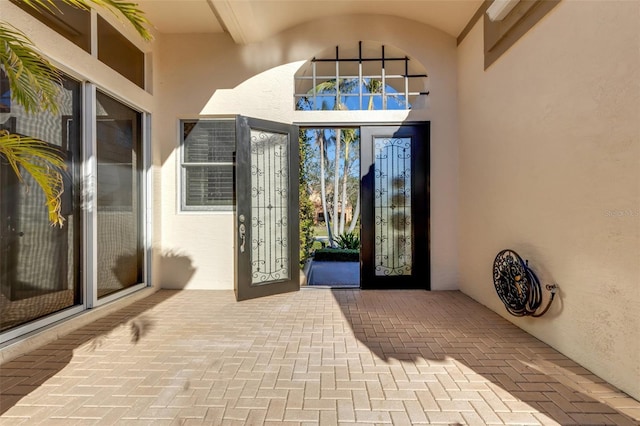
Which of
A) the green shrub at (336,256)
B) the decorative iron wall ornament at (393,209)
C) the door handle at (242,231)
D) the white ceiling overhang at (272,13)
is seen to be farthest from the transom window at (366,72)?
the green shrub at (336,256)

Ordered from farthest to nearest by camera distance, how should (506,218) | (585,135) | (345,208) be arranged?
(345,208)
(506,218)
(585,135)

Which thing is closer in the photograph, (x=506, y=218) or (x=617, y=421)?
(x=617, y=421)

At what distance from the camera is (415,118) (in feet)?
13.9

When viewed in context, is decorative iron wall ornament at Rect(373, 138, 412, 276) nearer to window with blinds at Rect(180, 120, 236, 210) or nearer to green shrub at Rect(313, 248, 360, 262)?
window with blinds at Rect(180, 120, 236, 210)

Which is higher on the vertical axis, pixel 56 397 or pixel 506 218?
pixel 506 218

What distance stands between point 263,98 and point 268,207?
63.3 inches

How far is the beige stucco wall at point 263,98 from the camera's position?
13.9 feet

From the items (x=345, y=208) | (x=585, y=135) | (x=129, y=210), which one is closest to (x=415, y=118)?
(x=585, y=135)

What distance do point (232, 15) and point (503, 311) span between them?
467 centimetres

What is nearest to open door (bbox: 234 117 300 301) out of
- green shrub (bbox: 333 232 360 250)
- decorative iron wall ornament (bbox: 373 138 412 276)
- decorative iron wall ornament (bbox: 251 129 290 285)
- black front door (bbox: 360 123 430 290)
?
decorative iron wall ornament (bbox: 251 129 290 285)

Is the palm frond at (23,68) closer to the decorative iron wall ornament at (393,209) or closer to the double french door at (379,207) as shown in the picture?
the double french door at (379,207)

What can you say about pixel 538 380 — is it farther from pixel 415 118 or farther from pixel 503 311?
pixel 415 118

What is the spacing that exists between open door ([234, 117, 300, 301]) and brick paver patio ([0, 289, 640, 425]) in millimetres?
836

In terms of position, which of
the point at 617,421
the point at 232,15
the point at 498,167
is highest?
the point at 232,15
